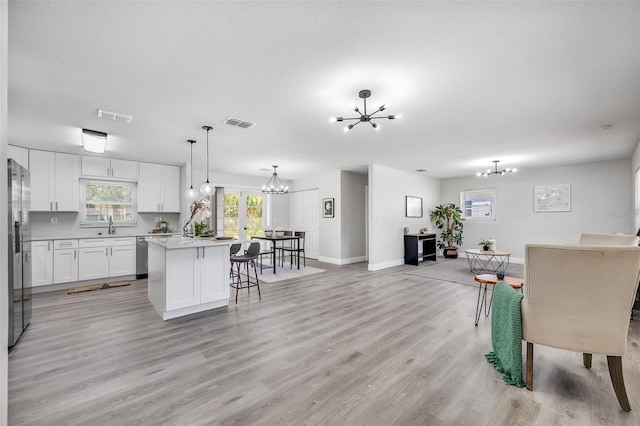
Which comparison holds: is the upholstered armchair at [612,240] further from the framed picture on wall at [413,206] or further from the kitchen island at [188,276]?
the kitchen island at [188,276]

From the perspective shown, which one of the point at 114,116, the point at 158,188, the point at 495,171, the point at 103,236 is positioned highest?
the point at 114,116

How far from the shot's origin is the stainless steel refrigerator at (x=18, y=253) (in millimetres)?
2631

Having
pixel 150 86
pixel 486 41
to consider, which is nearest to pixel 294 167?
pixel 150 86

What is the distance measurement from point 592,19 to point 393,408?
2.88m

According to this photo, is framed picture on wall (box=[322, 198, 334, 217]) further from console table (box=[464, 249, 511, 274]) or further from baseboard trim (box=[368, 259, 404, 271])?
console table (box=[464, 249, 511, 274])

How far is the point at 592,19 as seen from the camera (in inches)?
70.0

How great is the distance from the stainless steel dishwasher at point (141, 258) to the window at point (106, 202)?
72cm

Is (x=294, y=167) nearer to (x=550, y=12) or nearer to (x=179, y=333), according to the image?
(x=179, y=333)

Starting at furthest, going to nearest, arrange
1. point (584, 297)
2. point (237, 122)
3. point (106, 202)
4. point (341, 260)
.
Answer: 1. point (341, 260)
2. point (106, 202)
3. point (237, 122)
4. point (584, 297)

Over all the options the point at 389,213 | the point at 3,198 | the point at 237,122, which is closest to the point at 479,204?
the point at 389,213

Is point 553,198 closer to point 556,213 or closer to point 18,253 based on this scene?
point 556,213

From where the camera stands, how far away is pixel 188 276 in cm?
348

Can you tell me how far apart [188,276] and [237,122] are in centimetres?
210

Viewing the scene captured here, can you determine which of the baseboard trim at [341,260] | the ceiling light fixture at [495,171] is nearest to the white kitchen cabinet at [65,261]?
the baseboard trim at [341,260]
